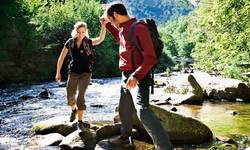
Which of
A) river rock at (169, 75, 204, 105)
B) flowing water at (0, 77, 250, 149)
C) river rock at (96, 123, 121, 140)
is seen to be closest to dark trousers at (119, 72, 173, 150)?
river rock at (96, 123, 121, 140)

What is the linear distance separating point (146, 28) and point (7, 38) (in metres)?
31.2

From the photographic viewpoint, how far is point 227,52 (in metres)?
19.0

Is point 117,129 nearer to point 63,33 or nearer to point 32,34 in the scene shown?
point 32,34

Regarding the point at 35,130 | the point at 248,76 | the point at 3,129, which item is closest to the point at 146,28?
the point at 35,130

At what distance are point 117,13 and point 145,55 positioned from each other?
890 mm

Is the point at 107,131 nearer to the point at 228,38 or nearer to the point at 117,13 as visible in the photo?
the point at 117,13

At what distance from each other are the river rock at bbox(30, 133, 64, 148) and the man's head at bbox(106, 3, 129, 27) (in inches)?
135

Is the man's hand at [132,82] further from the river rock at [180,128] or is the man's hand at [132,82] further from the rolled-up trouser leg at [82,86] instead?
the river rock at [180,128]

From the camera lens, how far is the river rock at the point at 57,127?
9.12 m

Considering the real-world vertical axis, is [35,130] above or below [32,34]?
below

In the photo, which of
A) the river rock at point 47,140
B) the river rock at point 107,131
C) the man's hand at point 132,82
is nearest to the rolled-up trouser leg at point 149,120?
the man's hand at point 132,82

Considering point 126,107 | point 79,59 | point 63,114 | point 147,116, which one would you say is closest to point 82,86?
point 79,59

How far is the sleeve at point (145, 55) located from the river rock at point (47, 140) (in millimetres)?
3568

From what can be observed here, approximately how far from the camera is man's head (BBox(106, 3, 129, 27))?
19.4 feet
